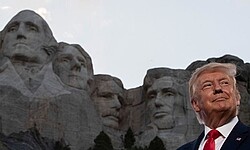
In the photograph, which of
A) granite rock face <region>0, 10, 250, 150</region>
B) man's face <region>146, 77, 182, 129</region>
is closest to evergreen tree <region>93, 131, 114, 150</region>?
granite rock face <region>0, 10, 250, 150</region>

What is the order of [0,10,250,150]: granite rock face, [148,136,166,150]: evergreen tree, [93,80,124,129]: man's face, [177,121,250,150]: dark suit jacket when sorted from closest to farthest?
[177,121,250,150]: dark suit jacket < [148,136,166,150]: evergreen tree < [0,10,250,150]: granite rock face < [93,80,124,129]: man's face

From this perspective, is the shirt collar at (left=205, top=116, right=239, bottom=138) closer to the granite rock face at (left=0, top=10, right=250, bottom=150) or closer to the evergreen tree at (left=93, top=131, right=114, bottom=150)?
the granite rock face at (left=0, top=10, right=250, bottom=150)

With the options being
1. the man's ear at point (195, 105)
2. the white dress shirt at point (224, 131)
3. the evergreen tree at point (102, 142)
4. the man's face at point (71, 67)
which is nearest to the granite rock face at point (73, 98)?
the man's face at point (71, 67)

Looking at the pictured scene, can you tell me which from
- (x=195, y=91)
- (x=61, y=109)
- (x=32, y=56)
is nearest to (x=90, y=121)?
(x=61, y=109)

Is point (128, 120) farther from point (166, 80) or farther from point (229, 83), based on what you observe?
point (229, 83)

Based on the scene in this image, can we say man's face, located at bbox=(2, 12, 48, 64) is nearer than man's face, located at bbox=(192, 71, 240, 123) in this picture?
No

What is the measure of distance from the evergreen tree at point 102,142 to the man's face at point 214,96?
8.89m

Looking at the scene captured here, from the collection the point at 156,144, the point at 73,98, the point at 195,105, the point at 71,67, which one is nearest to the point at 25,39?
the point at 71,67

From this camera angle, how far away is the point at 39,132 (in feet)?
39.9

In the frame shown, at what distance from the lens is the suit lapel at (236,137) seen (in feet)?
9.62

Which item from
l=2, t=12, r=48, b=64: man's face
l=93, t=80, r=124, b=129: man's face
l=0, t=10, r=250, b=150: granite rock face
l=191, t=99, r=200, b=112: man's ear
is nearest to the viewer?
l=191, t=99, r=200, b=112: man's ear

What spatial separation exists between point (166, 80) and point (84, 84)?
68.7 inches

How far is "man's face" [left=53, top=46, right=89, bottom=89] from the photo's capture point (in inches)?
547

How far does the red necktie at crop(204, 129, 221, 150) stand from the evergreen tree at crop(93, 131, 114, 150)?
352 inches
